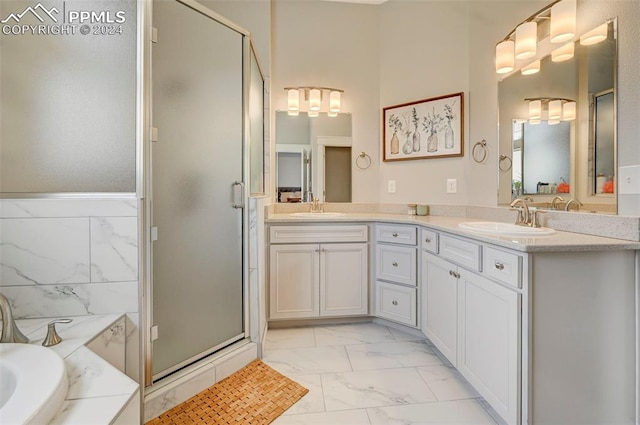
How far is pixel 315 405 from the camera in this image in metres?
1.70

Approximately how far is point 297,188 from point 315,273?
84 centimetres

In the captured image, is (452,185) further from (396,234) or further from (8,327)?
Result: (8,327)

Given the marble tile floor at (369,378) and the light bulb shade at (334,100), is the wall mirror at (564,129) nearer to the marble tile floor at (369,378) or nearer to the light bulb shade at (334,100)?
the marble tile floor at (369,378)

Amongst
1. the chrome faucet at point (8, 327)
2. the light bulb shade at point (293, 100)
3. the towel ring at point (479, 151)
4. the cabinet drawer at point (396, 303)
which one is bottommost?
the cabinet drawer at point (396, 303)

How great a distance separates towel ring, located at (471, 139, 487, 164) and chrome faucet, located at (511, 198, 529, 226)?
0.63m

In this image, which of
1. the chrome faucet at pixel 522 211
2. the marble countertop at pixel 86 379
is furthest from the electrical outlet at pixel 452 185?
the marble countertop at pixel 86 379

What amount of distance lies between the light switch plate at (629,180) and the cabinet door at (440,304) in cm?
85

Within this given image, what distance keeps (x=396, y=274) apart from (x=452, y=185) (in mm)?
935

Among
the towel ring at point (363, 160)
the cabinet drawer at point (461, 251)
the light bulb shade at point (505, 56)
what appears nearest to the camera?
the cabinet drawer at point (461, 251)

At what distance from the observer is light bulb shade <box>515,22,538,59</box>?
78.7 inches

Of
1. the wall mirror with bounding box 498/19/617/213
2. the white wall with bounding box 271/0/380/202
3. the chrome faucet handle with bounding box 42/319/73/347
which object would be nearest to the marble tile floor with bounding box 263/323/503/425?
the chrome faucet handle with bounding box 42/319/73/347

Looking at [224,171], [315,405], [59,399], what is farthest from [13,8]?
[315,405]

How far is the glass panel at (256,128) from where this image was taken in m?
2.29

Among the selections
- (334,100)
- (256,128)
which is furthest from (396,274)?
(334,100)
